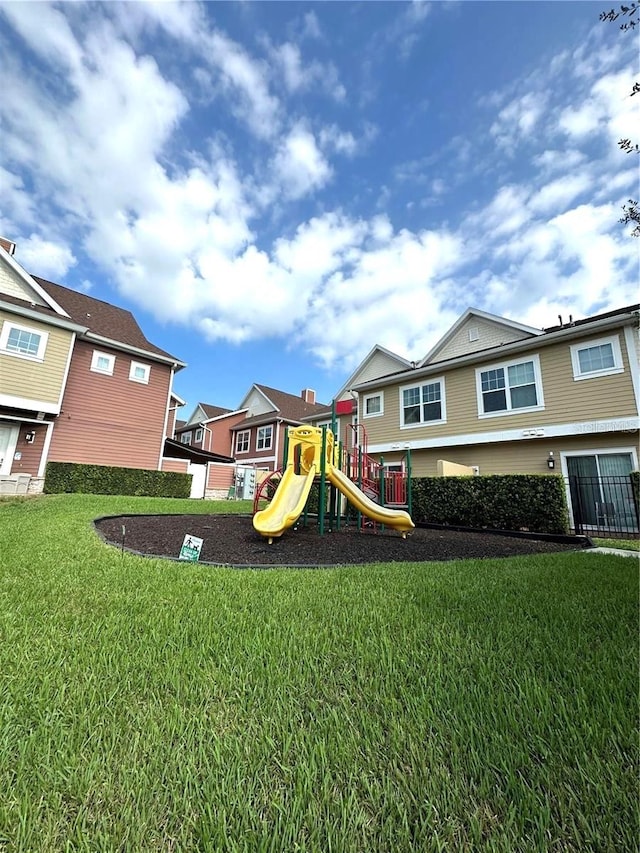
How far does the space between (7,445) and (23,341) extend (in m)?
3.80

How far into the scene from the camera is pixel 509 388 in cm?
1220

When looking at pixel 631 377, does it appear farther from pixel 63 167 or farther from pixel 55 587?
pixel 63 167

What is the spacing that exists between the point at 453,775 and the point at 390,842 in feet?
1.12

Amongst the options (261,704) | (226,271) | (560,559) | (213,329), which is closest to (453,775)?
(261,704)

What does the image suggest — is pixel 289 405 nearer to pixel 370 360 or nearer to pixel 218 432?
pixel 218 432

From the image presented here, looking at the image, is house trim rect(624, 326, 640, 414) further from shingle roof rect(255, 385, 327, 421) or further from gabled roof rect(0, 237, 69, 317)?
gabled roof rect(0, 237, 69, 317)

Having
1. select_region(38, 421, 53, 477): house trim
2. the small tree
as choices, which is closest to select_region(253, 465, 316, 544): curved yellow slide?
the small tree

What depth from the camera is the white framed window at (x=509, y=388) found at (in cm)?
1159

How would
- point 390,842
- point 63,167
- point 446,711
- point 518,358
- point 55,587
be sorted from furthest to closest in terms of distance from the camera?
point 518,358 → point 63,167 → point 55,587 → point 446,711 → point 390,842

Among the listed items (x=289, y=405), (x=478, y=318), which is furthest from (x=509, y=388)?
(x=289, y=405)

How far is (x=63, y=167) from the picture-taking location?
9156mm

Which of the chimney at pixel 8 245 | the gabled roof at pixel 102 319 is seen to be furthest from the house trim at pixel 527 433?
the chimney at pixel 8 245

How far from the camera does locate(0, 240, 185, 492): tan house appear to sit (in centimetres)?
1264

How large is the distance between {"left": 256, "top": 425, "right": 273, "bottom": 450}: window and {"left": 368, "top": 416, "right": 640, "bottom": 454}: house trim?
11.9m
